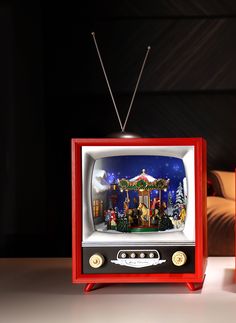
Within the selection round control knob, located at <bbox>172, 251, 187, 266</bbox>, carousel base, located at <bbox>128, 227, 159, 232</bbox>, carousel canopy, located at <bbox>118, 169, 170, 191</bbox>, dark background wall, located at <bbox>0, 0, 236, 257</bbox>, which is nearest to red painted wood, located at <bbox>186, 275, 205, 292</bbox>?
round control knob, located at <bbox>172, 251, 187, 266</bbox>

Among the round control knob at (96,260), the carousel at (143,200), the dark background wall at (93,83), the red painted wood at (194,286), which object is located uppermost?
the dark background wall at (93,83)

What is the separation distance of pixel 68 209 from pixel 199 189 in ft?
2.58

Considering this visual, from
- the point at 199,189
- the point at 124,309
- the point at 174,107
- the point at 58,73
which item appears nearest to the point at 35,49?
the point at 58,73

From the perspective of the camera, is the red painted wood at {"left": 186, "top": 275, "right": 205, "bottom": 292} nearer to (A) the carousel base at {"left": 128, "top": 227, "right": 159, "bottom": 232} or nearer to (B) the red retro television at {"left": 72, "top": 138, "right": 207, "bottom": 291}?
(B) the red retro television at {"left": 72, "top": 138, "right": 207, "bottom": 291}

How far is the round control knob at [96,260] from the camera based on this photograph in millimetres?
1945

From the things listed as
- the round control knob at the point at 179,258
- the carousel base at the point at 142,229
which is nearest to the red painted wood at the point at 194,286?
the round control knob at the point at 179,258

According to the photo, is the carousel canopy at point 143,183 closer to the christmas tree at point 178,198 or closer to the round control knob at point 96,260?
the christmas tree at point 178,198

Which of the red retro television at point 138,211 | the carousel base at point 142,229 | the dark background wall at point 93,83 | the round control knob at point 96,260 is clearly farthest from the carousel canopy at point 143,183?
the dark background wall at point 93,83

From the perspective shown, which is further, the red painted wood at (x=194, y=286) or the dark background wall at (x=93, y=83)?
the dark background wall at (x=93, y=83)

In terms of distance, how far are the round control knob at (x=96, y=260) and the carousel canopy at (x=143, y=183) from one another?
0.26 m

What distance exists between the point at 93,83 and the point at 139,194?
72 centimetres

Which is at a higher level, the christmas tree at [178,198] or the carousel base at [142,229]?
the christmas tree at [178,198]

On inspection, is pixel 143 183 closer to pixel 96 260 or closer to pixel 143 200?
pixel 143 200

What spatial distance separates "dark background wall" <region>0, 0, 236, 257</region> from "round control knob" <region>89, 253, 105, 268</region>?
60 cm
